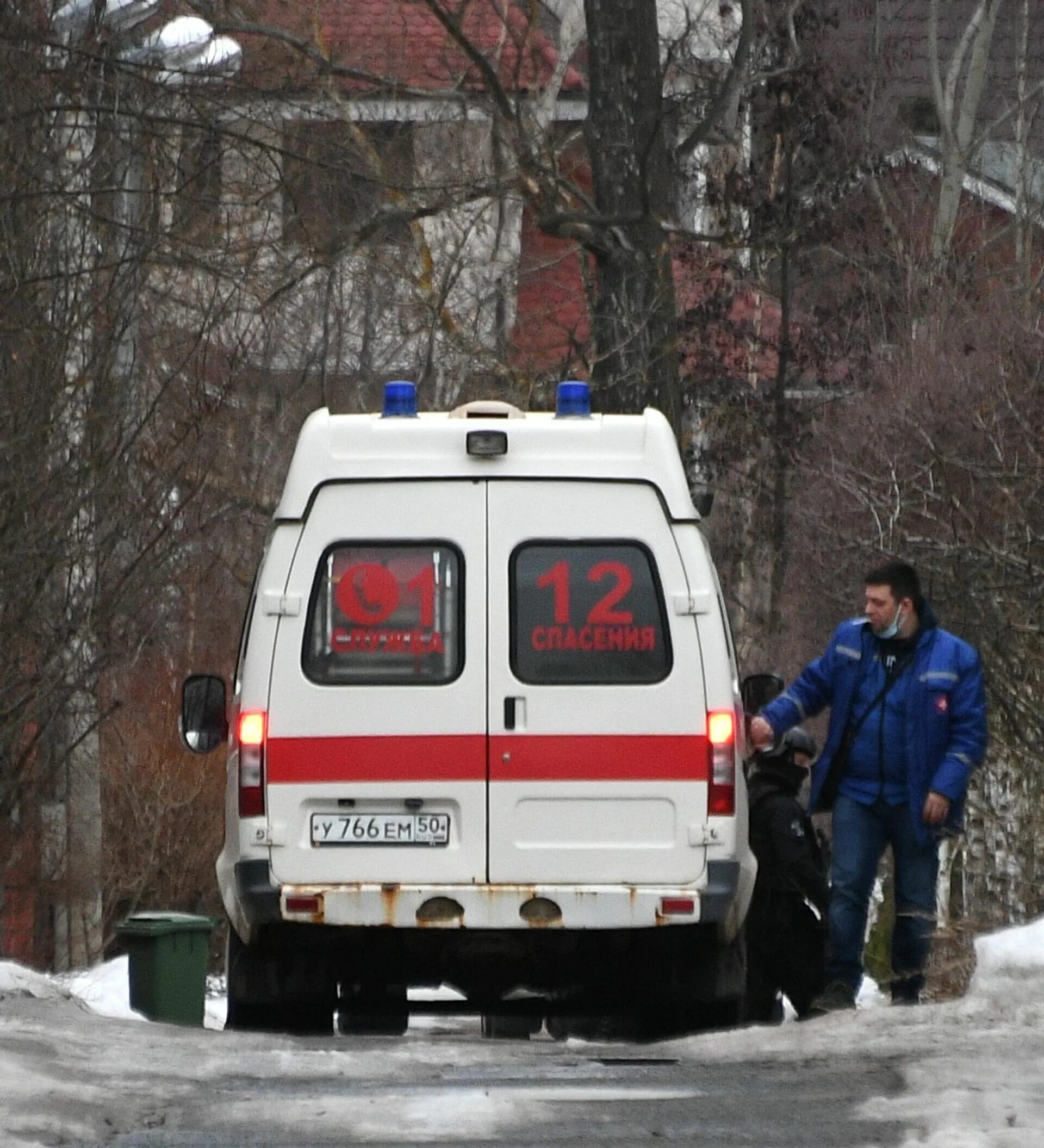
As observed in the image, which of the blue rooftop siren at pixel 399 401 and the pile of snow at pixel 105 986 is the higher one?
the blue rooftop siren at pixel 399 401

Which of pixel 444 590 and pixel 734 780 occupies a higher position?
pixel 444 590

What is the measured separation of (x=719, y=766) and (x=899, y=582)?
4.38 ft

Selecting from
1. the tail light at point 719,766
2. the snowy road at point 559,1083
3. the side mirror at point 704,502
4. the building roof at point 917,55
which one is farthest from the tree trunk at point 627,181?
the building roof at point 917,55

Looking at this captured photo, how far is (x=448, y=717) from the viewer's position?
843 cm

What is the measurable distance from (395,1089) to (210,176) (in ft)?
32.5

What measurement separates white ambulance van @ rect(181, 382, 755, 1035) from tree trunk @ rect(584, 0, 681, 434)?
912 cm

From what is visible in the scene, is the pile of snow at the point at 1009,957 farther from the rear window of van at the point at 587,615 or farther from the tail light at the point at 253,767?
the tail light at the point at 253,767

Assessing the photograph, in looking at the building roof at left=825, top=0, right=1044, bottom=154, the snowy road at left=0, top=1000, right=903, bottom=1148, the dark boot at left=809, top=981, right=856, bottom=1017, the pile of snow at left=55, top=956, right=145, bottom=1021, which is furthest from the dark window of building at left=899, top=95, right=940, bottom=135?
the snowy road at left=0, top=1000, right=903, bottom=1148

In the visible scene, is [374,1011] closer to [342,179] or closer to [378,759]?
[378,759]

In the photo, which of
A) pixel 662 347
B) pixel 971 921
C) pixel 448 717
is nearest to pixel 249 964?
pixel 448 717

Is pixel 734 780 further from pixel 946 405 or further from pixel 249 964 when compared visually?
pixel 946 405

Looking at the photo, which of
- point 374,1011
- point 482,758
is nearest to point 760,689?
point 482,758

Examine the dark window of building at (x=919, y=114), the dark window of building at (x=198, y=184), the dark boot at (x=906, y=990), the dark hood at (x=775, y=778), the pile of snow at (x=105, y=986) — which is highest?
the dark window of building at (x=919, y=114)

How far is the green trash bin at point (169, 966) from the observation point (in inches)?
465
